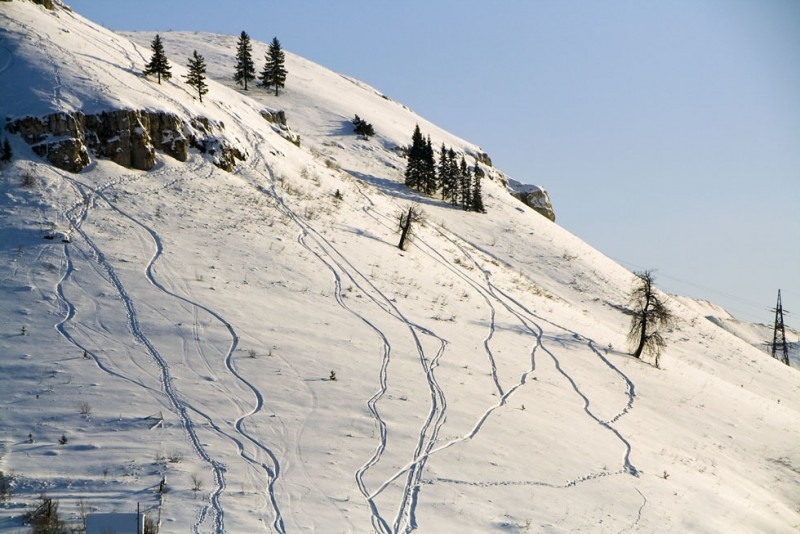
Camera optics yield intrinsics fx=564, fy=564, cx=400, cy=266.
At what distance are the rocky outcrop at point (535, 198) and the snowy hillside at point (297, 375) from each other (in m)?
37.6

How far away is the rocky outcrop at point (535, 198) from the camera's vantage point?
75.5 m

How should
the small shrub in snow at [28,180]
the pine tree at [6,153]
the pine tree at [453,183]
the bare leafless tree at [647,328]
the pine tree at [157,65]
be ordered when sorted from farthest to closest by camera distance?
1. the pine tree at [453,183]
2. the pine tree at [157,65]
3. the bare leafless tree at [647,328]
4. the pine tree at [6,153]
5. the small shrub in snow at [28,180]

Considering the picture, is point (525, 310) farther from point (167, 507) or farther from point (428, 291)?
point (167, 507)

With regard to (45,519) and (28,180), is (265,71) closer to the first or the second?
(28,180)

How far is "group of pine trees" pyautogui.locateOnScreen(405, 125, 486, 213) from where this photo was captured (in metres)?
61.0

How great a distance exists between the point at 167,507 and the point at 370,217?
29.0 meters

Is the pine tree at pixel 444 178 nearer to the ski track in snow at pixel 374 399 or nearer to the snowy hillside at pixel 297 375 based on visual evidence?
the snowy hillside at pixel 297 375

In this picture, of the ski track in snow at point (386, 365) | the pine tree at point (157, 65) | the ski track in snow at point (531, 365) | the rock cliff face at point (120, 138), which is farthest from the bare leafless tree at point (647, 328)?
the pine tree at point (157, 65)

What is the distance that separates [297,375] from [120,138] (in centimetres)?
1980

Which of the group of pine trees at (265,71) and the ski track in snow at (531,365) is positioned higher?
the group of pine trees at (265,71)

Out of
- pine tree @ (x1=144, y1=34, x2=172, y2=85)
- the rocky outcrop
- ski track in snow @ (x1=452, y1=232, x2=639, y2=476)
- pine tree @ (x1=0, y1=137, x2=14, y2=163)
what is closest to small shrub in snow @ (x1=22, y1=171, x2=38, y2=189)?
pine tree @ (x1=0, y1=137, x2=14, y2=163)

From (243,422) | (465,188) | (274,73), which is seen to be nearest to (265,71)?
(274,73)

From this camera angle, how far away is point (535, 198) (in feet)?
249

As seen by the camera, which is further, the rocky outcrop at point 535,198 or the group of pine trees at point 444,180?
the rocky outcrop at point 535,198
